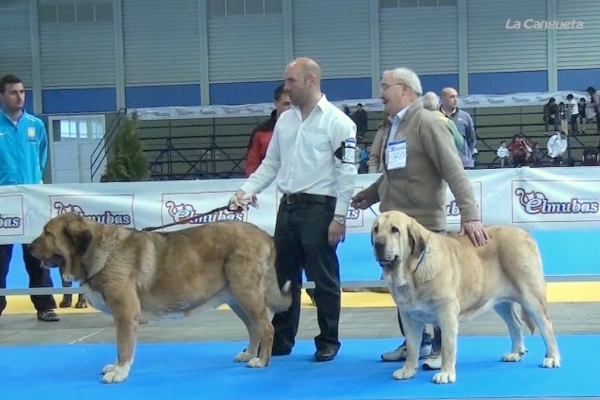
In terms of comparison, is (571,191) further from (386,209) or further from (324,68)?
(324,68)

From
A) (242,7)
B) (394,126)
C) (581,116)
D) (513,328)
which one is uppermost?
(242,7)

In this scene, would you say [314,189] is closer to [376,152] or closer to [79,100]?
[376,152]

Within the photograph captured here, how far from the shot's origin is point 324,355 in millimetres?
5438

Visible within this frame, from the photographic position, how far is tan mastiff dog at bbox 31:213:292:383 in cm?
496

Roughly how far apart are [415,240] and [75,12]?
2518 centimetres

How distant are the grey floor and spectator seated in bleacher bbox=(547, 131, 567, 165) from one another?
15489 mm

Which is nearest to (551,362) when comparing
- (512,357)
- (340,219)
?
(512,357)

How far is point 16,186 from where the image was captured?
7.68 m

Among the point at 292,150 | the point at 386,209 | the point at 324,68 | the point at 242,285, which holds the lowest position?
the point at 242,285

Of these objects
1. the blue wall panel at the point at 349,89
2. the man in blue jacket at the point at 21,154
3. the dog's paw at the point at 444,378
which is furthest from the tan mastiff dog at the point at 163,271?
the blue wall panel at the point at 349,89

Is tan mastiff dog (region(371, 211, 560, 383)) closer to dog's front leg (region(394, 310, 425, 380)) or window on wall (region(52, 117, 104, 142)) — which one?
dog's front leg (region(394, 310, 425, 380))

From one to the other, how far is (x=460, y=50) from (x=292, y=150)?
70.6 feet

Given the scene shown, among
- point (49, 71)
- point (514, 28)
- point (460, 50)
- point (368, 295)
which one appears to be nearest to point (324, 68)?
point (460, 50)

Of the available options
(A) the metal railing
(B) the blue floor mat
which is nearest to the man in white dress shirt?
(B) the blue floor mat
